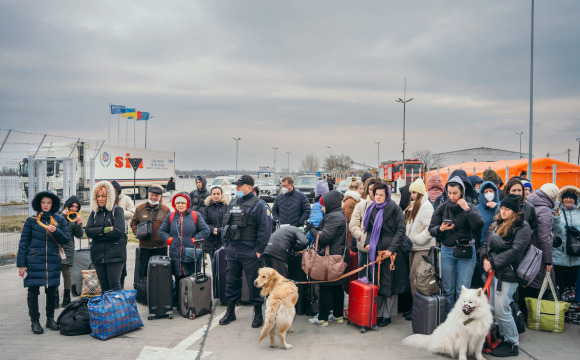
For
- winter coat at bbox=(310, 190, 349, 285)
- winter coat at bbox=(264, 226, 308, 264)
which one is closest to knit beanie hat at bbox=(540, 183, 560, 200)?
winter coat at bbox=(310, 190, 349, 285)

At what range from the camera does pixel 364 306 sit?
500 centimetres

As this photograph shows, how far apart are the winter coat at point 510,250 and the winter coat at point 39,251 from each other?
5343mm

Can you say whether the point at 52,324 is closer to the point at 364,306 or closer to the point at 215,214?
the point at 215,214

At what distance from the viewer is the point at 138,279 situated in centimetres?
640

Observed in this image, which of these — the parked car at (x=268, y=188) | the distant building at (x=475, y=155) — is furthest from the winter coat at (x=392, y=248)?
the distant building at (x=475, y=155)

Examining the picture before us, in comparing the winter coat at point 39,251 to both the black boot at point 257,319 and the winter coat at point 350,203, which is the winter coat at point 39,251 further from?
the winter coat at point 350,203

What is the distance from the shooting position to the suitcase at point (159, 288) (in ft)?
18.0

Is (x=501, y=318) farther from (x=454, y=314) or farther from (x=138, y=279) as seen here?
(x=138, y=279)

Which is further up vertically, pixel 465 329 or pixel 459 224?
pixel 459 224

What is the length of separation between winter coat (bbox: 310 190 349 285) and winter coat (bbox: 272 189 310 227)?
242cm

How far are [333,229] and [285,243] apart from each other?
697 mm

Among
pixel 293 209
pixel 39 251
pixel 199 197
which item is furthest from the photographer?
pixel 199 197

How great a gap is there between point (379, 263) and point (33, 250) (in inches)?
176

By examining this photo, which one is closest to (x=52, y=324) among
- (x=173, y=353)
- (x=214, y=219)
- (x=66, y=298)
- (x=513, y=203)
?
(x=66, y=298)
